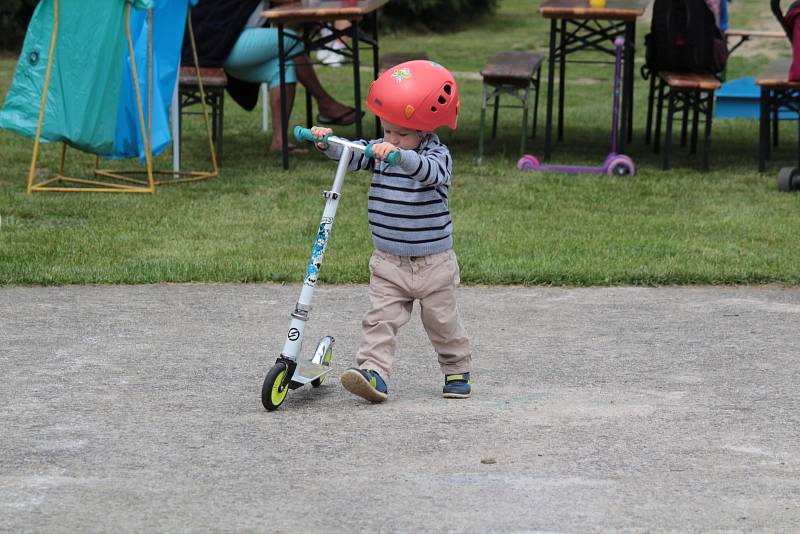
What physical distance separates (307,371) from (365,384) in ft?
0.92

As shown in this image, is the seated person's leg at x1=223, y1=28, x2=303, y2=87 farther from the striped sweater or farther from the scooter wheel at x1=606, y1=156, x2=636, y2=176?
the striped sweater

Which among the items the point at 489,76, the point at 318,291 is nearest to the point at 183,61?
the point at 489,76

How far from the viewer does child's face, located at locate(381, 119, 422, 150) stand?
4.64m

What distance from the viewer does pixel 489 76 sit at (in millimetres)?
10055

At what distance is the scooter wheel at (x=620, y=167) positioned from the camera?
32.7 ft

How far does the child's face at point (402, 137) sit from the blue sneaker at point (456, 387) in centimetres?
Result: 83

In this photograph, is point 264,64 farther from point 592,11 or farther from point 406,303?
point 406,303

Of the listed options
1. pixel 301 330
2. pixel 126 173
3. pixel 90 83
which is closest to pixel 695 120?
pixel 126 173

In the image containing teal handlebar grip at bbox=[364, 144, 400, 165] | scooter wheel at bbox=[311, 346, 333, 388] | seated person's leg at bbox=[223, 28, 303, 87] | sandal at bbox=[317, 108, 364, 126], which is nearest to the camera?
teal handlebar grip at bbox=[364, 144, 400, 165]

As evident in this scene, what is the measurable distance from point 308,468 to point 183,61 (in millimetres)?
7031

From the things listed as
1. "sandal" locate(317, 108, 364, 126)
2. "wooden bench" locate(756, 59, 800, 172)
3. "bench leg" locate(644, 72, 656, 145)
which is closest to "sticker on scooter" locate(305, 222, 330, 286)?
"wooden bench" locate(756, 59, 800, 172)

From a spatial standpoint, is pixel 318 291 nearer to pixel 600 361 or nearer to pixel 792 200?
pixel 600 361

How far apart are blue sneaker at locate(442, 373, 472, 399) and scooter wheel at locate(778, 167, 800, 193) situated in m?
5.21

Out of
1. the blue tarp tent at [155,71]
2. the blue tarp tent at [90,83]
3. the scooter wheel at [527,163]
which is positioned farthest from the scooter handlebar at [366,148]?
the scooter wheel at [527,163]
